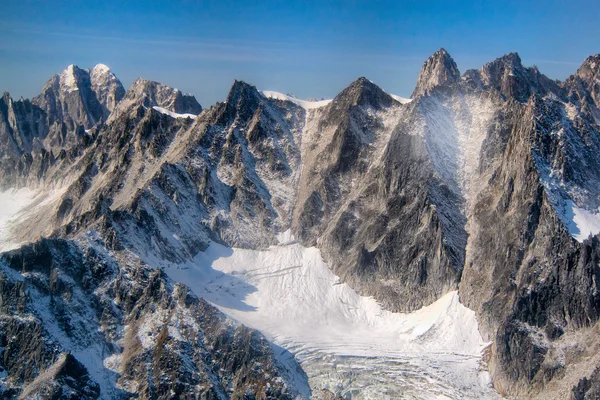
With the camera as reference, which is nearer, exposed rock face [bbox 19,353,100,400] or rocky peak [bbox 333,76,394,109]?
exposed rock face [bbox 19,353,100,400]

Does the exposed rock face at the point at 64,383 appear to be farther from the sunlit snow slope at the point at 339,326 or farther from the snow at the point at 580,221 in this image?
the snow at the point at 580,221

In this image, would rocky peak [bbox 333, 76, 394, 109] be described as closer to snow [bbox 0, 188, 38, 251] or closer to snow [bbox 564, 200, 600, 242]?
snow [bbox 564, 200, 600, 242]

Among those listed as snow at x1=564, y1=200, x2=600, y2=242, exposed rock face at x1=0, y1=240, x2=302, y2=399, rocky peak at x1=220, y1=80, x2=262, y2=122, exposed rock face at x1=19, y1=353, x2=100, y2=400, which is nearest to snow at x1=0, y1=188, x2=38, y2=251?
exposed rock face at x1=0, y1=240, x2=302, y2=399

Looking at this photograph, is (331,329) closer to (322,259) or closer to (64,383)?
(322,259)

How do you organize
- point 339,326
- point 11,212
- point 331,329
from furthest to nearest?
point 11,212
point 339,326
point 331,329

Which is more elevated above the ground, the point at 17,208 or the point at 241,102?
the point at 241,102

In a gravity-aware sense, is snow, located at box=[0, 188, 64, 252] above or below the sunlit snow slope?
below

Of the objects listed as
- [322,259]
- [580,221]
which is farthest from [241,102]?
[580,221]
